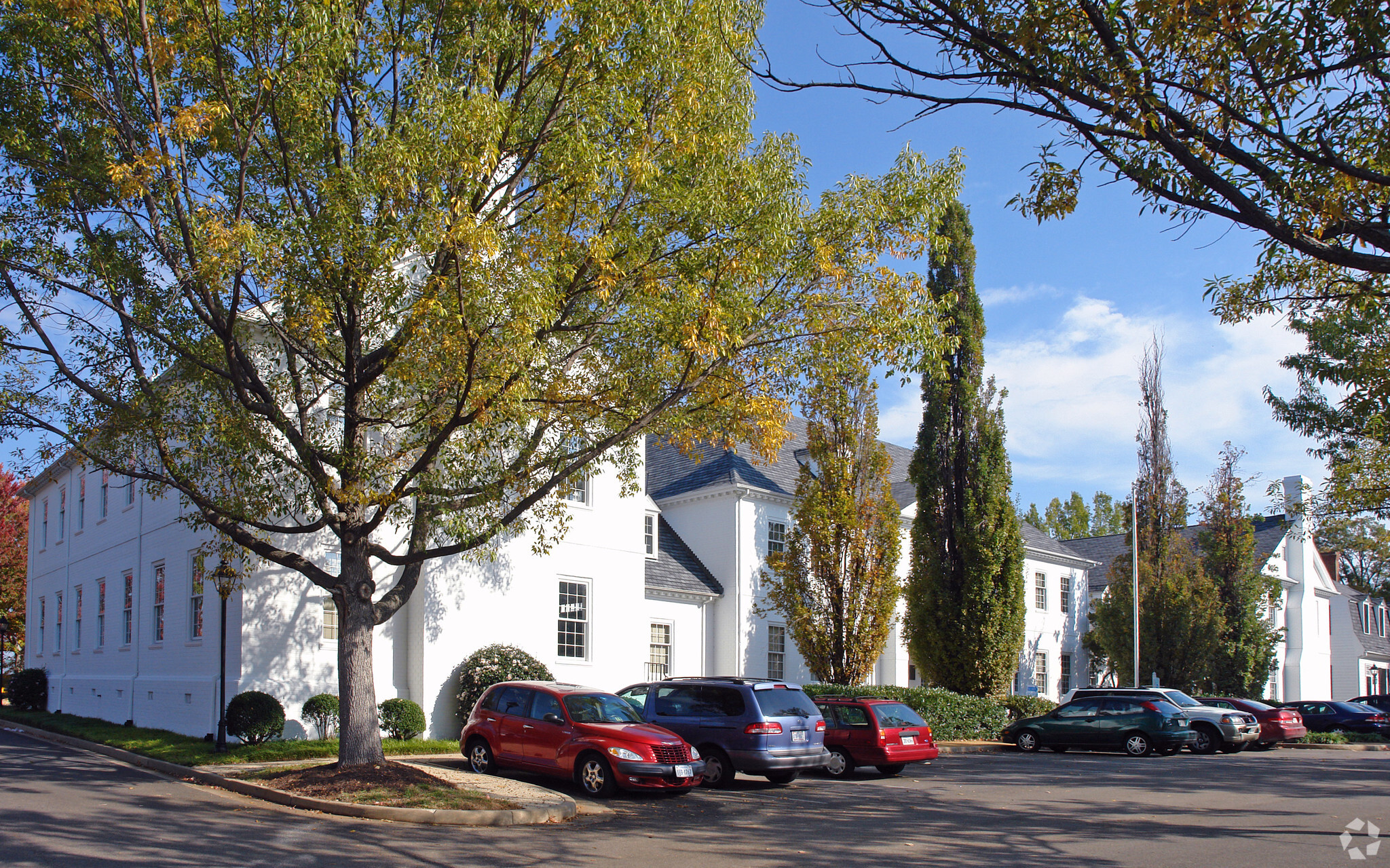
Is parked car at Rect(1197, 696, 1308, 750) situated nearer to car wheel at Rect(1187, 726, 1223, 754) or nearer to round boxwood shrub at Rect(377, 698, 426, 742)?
car wheel at Rect(1187, 726, 1223, 754)

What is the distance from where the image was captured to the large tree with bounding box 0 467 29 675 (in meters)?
42.8

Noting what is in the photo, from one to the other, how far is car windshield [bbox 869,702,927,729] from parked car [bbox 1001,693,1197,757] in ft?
25.1

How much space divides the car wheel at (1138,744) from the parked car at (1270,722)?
5035mm

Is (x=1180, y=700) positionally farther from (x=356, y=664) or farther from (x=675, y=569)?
(x=356, y=664)

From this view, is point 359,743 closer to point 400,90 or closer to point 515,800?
point 515,800

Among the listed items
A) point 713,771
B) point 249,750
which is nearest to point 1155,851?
point 713,771

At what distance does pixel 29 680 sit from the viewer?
30.6 meters

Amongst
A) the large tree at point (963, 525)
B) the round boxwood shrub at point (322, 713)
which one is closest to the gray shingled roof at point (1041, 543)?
the large tree at point (963, 525)

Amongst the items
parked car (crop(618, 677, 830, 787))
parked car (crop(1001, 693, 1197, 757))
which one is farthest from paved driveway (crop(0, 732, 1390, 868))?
parked car (crop(1001, 693, 1197, 757))

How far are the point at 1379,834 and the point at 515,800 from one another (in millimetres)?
10257

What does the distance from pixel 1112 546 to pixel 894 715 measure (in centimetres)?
3594

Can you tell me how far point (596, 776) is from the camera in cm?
1402

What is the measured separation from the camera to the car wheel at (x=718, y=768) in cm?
1548

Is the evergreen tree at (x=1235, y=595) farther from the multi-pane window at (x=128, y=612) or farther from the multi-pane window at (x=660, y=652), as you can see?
the multi-pane window at (x=128, y=612)
